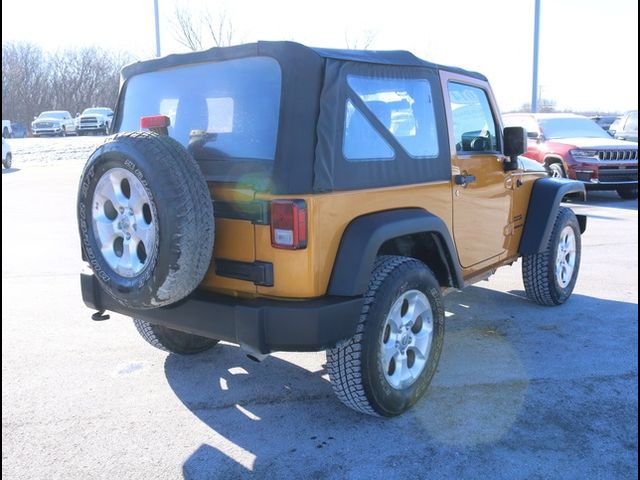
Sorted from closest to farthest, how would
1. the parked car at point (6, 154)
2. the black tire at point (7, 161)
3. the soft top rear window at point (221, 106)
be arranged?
the soft top rear window at point (221, 106) < the parked car at point (6, 154) < the black tire at point (7, 161)

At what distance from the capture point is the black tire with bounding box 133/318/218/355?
394 centimetres

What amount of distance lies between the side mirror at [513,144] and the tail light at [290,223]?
2.19 m

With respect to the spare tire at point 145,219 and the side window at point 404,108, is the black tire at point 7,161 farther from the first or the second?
the side window at point 404,108

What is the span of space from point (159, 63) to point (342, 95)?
48.9 inches

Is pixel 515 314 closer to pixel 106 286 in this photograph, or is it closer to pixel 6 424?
pixel 106 286

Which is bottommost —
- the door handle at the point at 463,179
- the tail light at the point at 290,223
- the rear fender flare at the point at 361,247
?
the rear fender flare at the point at 361,247

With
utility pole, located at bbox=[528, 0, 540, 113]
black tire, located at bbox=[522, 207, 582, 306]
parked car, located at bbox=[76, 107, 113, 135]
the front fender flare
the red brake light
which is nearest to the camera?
the red brake light

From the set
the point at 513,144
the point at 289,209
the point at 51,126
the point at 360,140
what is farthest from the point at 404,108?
the point at 51,126

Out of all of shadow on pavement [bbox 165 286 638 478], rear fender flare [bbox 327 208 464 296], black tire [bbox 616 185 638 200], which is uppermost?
rear fender flare [bbox 327 208 464 296]

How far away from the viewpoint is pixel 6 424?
327cm

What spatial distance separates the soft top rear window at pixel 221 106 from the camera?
9.71 ft

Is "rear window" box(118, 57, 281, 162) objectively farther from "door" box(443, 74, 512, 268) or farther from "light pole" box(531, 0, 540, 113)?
"light pole" box(531, 0, 540, 113)

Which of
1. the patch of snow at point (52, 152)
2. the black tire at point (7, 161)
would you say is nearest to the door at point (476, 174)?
the patch of snow at point (52, 152)

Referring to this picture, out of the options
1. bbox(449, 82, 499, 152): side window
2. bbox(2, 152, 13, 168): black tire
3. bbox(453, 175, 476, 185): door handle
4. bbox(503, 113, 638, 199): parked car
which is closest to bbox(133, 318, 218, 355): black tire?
bbox(453, 175, 476, 185): door handle
